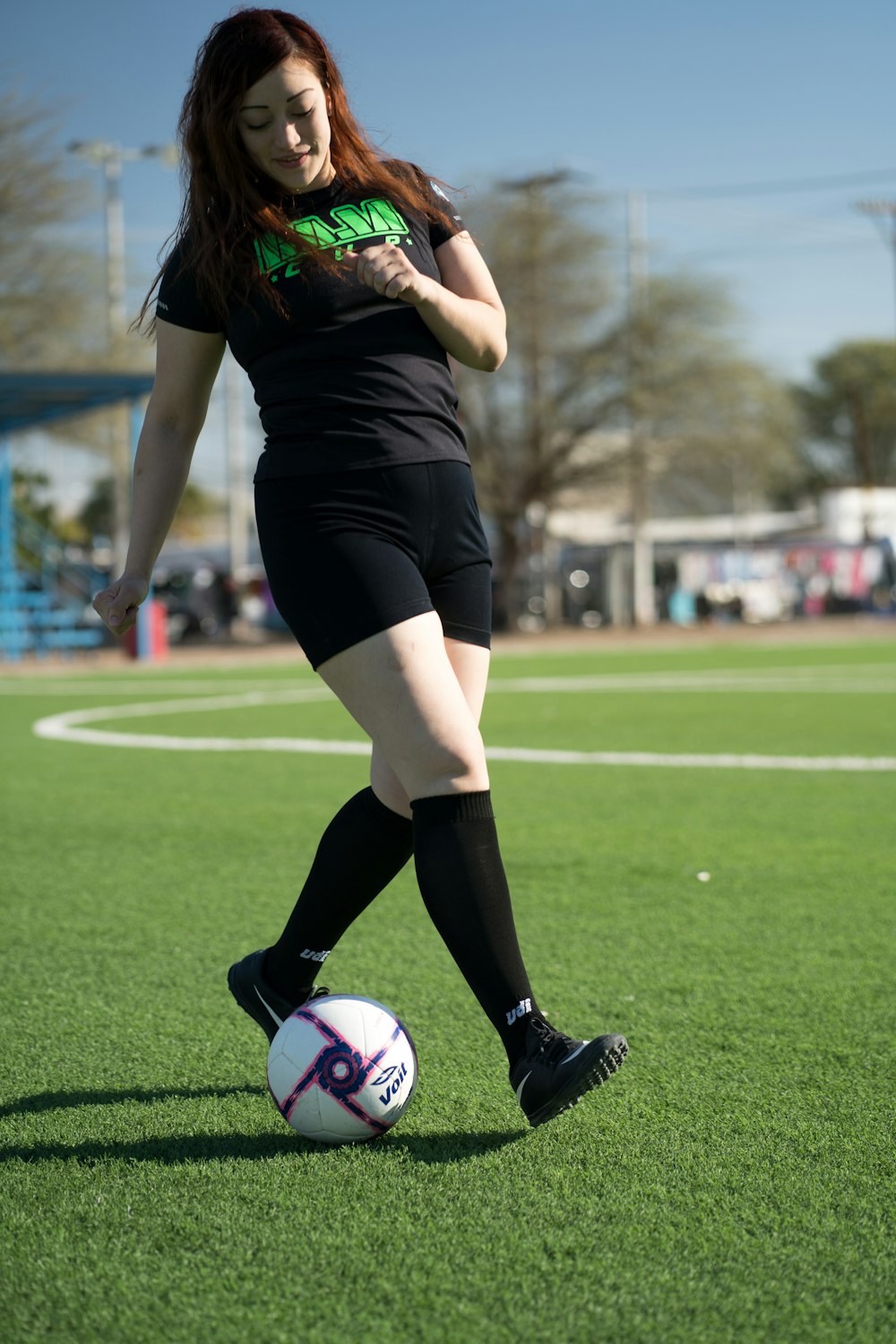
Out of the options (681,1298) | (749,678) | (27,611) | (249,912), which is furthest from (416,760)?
(27,611)

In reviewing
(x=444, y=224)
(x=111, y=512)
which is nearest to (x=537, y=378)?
(x=444, y=224)

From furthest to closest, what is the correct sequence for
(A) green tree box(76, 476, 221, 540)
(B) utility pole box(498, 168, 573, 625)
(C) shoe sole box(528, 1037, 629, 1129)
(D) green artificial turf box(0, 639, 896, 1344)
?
1. (A) green tree box(76, 476, 221, 540)
2. (B) utility pole box(498, 168, 573, 625)
3. (C) shoe sole box(528, 1037, 629, 1129)
4. (D) green artificial turf box(0, 639, 896, 1344)

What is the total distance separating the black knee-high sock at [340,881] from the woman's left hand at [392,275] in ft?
3.26

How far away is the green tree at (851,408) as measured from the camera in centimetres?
7775

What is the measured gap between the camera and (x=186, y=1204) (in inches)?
90.2

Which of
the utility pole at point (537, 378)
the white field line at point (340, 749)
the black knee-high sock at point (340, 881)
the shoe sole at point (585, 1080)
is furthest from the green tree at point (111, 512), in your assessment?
the shoe sole at point (585, 1080)

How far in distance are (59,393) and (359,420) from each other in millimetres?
19368

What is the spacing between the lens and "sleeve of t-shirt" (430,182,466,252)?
286cm

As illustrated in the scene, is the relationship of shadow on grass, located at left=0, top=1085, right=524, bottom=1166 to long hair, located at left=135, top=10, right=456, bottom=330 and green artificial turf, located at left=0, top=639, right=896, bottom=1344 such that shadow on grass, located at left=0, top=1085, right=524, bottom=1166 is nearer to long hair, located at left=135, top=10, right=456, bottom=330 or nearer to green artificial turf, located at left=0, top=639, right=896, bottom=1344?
green artificial turf, located at left=0, top=639, right=896, bottom=1344

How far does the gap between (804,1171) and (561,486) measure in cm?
3638

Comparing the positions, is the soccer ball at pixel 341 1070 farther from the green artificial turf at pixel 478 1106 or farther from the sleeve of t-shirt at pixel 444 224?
the sleeve of t-shirt at pixel 444 224

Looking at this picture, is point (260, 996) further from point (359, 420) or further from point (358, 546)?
point (359, 420)

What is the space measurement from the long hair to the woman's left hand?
0.12 metres

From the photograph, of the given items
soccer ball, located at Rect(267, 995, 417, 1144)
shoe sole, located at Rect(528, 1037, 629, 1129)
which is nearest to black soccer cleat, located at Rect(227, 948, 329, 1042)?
soccer ball, located at Rect(267, 995, 417, 1144)
